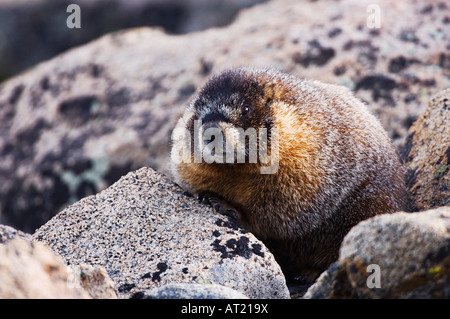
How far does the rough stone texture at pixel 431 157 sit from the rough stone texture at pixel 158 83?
4.14 feet

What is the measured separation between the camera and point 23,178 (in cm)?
1073

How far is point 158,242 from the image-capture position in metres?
5.77

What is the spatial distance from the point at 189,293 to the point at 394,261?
5.13ft

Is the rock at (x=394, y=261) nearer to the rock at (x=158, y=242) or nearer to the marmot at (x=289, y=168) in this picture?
the rock at (x=158, y=242)

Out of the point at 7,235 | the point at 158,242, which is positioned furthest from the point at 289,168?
the point at 7,235

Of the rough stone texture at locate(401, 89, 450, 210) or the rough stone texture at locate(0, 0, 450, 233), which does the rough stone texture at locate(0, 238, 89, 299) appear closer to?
the rough stone texture at locate(401, 89, 450, 210)

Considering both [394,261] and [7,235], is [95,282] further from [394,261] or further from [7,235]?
[394,261]

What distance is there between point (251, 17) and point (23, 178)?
6209 mm

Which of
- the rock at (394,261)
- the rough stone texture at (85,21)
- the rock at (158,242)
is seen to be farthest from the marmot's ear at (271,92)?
the rough stone texture at (85,21)

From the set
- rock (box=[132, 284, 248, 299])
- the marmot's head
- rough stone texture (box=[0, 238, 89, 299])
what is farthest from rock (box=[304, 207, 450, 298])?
the marmot's head

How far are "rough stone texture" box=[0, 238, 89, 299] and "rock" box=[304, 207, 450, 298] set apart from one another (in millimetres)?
1864

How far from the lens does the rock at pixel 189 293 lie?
4.37m

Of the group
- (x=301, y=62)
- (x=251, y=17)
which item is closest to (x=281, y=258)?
(x=301, y=62)

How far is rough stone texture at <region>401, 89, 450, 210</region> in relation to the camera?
7.23 metres
